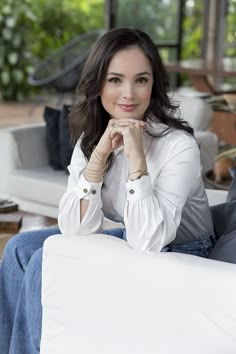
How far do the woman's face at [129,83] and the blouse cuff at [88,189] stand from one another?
0.22 meters

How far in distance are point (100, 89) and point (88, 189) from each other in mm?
305

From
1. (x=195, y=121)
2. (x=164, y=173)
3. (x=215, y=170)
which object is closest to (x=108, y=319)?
(x=164, y=173)

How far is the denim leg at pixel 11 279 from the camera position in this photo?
8.06 ft

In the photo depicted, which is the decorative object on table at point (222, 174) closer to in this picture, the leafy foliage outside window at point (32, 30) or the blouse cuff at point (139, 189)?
the blouse cuff at point (139, 189)

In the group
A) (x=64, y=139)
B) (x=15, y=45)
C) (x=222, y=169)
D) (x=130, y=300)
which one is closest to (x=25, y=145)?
(x=64, y=139)

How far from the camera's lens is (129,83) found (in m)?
2.30

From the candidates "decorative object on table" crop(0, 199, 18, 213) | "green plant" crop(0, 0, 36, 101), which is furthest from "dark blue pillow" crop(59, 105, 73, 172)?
"green plant" crop(0, 0, 36, 101)

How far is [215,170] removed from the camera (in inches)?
147

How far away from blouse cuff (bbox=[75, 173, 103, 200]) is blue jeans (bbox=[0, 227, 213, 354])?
0.69ft

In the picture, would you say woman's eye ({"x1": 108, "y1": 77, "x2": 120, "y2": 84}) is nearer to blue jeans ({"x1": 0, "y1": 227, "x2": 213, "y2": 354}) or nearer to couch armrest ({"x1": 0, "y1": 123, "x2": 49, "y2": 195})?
blue jeans ({"x1": 0, "y1": 227, "x2": 213, "y2": 354})

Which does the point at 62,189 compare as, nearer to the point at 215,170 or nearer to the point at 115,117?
the point at 215,170

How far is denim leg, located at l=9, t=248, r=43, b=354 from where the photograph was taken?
7.56 ft

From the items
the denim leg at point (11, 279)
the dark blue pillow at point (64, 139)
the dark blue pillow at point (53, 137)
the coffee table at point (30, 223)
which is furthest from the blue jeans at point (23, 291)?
the dark blue pillow at point (53, 137)

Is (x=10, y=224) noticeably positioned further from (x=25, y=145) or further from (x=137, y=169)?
(x=137, y=169)
